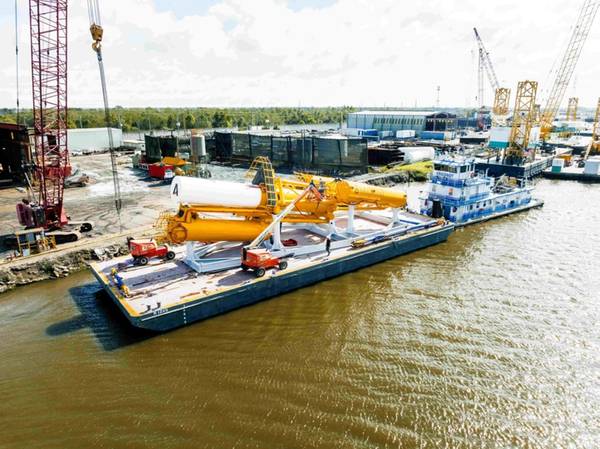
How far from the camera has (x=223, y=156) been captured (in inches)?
2466

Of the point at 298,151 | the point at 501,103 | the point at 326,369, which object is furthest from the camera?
the point at 501,103

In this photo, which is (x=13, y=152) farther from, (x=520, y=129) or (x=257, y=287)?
(x=520, y=129)

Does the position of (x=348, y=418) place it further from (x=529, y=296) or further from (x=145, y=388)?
(x=529, y=296)

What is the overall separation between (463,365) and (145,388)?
11.0 meters

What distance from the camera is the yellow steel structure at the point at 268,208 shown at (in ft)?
57.0

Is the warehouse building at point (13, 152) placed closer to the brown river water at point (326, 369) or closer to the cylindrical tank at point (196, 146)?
the cylindrical tank at point (196, 146)

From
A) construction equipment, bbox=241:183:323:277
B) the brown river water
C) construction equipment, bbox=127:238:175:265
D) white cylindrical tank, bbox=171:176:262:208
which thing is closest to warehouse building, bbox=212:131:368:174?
the brown river water

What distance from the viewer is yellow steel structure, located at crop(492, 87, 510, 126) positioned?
6444 cm

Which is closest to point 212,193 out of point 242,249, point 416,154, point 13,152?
point 242,249

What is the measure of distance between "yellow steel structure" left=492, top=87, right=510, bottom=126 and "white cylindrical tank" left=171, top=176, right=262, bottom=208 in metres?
61.1

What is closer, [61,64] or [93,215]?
[61,64]

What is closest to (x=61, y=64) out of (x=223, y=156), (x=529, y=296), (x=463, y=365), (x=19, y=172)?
(x=19, y=172)

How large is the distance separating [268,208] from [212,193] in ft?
10.5

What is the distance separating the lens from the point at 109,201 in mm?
34844
